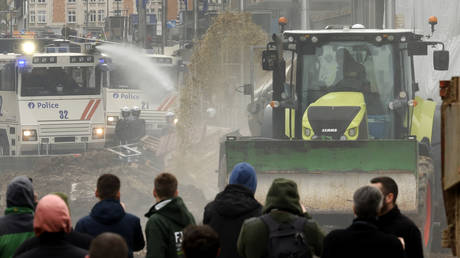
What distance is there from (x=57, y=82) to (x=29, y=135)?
1.60 meters

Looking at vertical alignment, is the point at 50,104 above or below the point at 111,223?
above

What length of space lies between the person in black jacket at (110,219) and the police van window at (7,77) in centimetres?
1990

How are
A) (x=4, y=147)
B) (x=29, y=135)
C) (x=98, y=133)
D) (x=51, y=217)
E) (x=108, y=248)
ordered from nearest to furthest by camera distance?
(x=108, y=248)
(x=51, y=217)
(x=29, y=135)
(x=4, y=147)
(x=98, y=133)

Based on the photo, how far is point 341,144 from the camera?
537 inches

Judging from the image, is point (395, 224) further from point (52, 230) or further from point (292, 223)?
point (52, 230)

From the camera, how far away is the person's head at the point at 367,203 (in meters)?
5.90

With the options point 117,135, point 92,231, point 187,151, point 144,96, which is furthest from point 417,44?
point 144,96

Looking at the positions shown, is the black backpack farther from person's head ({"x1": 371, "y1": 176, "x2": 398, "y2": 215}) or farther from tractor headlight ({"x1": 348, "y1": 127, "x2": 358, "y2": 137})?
tractor headlight ({"x1": 348, "y1": 127, "x2": 358, "y2": 137})

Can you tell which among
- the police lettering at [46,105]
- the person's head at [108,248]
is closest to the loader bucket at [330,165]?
the person's head at [108,248]

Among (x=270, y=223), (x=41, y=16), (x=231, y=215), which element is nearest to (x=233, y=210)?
(x=231, y=215)

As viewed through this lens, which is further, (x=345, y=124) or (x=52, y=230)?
(x=345, y=124)

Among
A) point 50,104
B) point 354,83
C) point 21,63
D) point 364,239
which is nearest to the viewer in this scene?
point 364,239

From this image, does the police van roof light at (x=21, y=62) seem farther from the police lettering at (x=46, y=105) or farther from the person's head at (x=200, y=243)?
the person's head at (x=200, y=243)

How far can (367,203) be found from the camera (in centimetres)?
591
